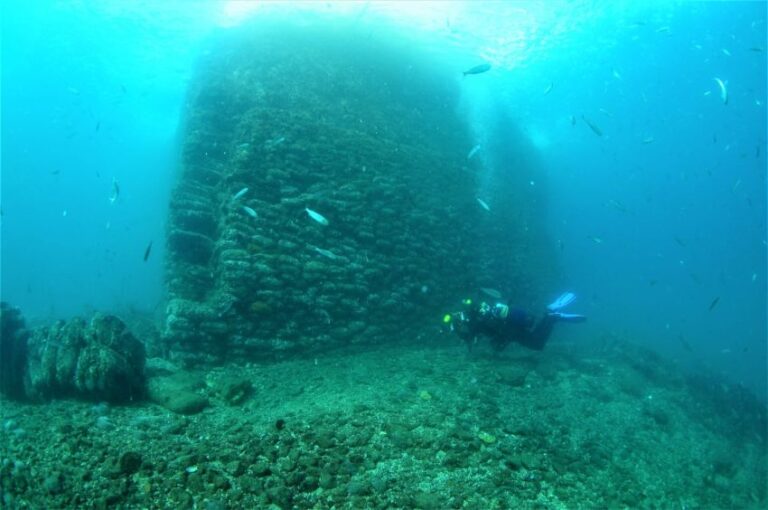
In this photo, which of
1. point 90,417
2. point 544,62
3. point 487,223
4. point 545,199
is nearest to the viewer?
point 90,417

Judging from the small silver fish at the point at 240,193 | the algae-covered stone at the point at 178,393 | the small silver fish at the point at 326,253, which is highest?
the small silver fish at the point at 240,193

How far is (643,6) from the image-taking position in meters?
18.8

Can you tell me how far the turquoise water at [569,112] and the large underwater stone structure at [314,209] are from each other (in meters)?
2.43

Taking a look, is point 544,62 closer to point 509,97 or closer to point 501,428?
point 509,97

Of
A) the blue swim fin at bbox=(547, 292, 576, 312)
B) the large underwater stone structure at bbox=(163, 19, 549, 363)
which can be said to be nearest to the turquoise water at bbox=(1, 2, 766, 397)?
the large underwater stone structure at bbox=(163, 19, 549, 363)

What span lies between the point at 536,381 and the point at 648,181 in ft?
221

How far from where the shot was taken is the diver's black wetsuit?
8914mm

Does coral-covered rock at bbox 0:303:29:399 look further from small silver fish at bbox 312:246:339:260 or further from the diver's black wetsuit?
the diver's black wetsuit

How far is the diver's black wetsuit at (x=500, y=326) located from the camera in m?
8.91

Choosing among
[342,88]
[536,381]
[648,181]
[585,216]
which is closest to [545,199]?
[342,88]

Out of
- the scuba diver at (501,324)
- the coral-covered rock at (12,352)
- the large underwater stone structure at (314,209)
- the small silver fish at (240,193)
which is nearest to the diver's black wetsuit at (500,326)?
the scuba diver at (501,324)

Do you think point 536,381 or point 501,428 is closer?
point 501,428

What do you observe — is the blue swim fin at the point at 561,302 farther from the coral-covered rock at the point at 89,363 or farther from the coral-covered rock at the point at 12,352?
the coral-covered rock at the point at 12,352

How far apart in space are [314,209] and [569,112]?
2957 centimetres
